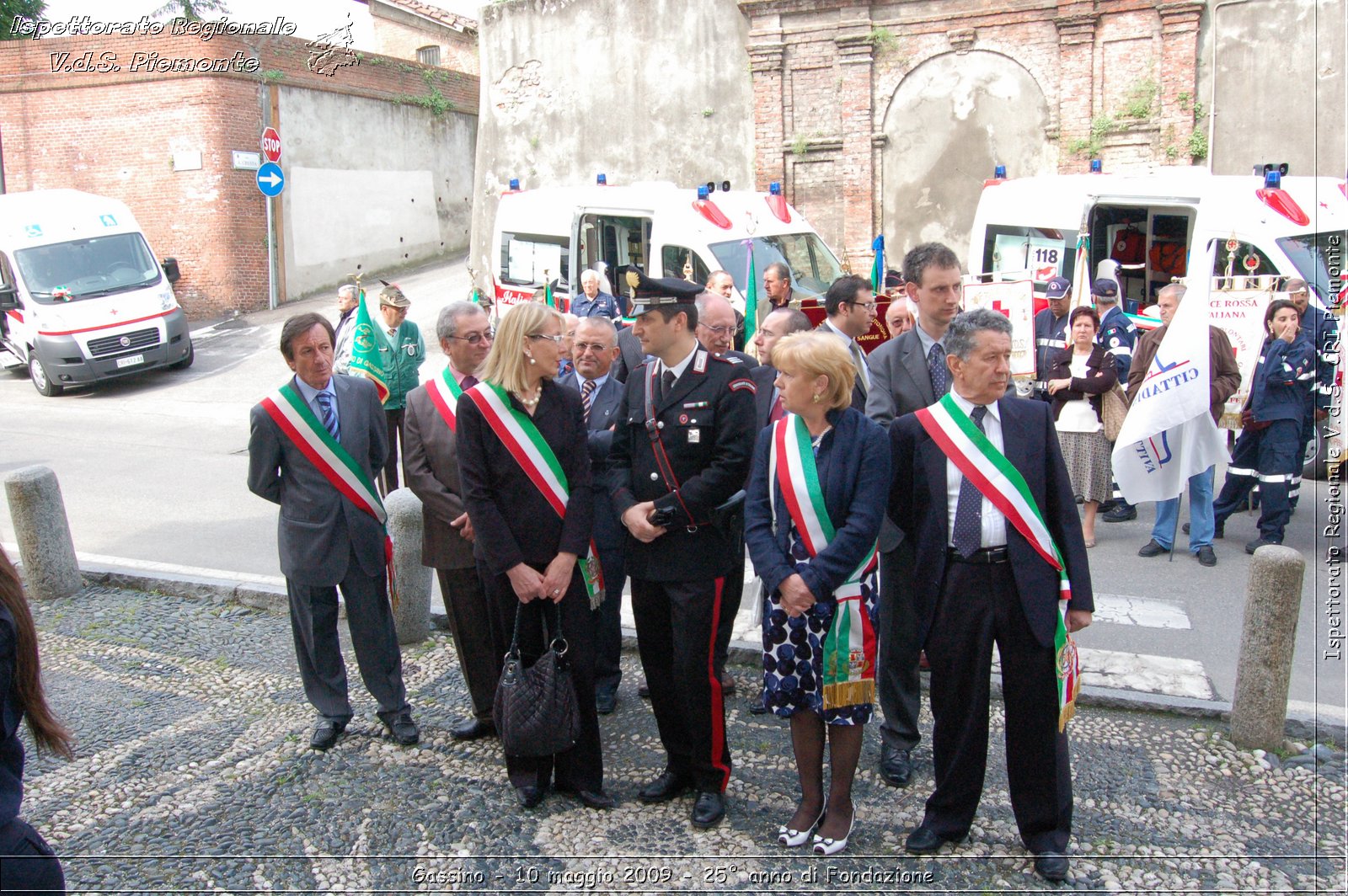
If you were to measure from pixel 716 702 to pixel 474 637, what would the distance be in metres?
1.39

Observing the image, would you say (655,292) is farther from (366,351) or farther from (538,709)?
(366,351)

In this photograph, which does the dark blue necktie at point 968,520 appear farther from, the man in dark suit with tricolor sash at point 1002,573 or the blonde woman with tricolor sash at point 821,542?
the blonde woman with tricolor sash at point 821,542

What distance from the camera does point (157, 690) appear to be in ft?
19.6

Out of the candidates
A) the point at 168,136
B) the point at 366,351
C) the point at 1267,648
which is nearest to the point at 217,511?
the point at 366,351

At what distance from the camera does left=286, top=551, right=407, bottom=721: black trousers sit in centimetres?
518

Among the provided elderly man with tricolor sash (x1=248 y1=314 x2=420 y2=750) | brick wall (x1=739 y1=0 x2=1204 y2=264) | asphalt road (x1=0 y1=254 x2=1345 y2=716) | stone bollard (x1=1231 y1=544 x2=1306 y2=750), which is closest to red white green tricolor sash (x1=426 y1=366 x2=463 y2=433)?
elderly man with tricolor sash (x1=248 y1=314 x2=420 y2=750)

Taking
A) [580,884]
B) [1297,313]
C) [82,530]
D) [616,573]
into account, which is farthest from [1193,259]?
[82,530]

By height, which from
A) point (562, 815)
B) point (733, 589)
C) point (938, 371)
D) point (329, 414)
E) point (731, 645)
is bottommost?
point (562, 815)

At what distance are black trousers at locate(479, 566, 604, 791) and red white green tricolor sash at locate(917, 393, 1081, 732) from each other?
5.18ft

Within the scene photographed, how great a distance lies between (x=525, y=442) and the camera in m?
4.39

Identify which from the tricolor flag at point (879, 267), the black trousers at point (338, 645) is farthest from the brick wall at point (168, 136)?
the black trousers at point (338, 645)

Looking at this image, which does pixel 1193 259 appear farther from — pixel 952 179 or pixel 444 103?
pixel 444 103

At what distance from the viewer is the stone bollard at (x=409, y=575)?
6.49 meters

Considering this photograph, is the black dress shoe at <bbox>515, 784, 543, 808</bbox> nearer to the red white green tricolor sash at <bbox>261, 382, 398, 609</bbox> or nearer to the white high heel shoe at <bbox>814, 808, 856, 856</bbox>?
the white high heel shoe at <bbox>814, 808, 856, 856</bbox>
